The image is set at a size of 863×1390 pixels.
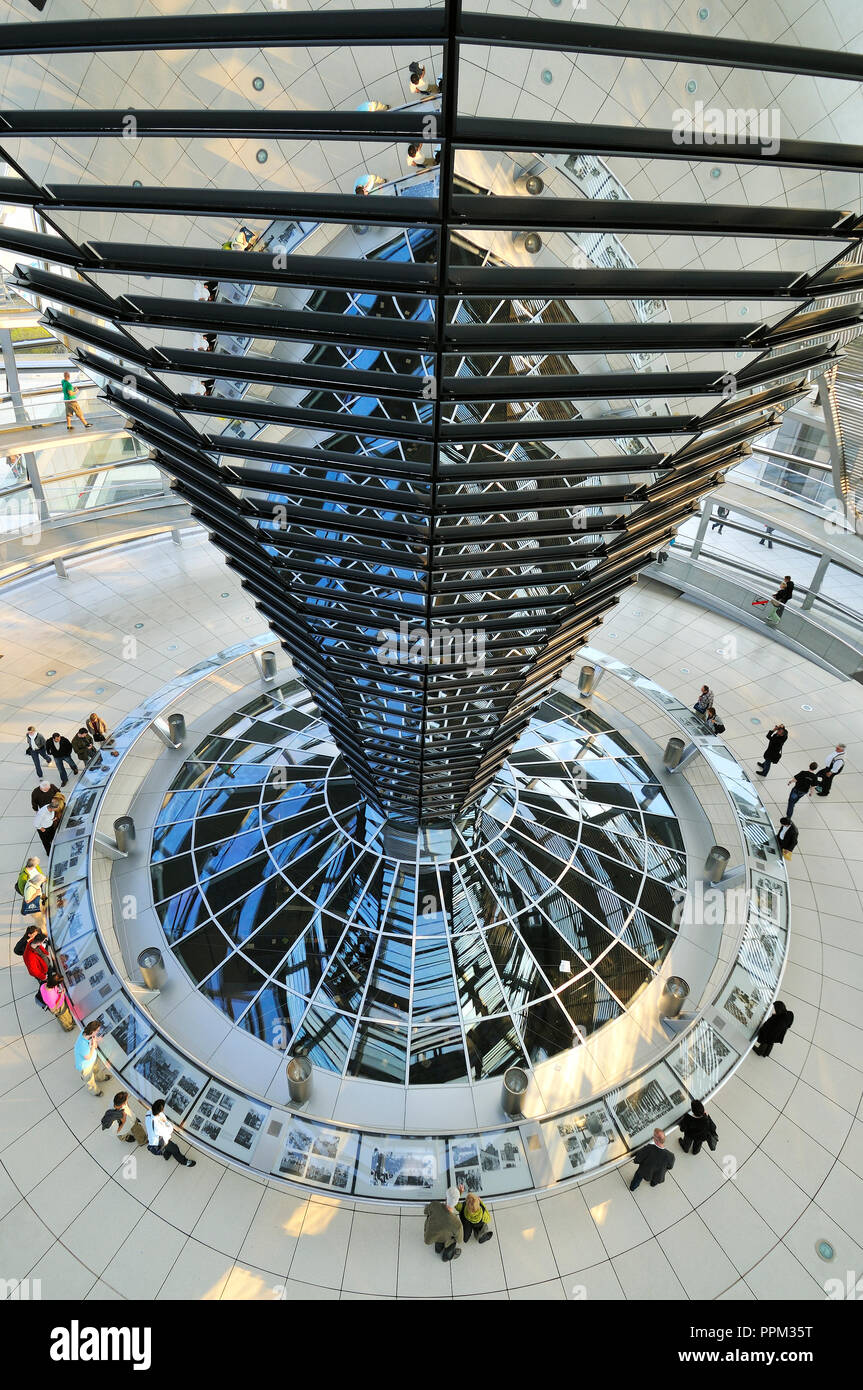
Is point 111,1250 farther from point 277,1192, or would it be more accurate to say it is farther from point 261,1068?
point 261,1068

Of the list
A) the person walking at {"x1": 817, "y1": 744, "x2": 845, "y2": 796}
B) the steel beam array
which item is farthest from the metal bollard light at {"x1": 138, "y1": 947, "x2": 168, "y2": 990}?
the person walking at {"x1": 817, "y1": 744, "x2": 845, "y2": 796}

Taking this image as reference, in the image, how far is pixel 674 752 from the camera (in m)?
15.0

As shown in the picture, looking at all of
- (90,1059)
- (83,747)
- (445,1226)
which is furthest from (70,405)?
(445,1226)

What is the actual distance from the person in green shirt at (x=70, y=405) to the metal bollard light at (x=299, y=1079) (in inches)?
612

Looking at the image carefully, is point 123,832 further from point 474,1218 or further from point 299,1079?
point 474,1218

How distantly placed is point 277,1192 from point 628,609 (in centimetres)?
1607

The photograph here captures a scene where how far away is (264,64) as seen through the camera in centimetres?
547

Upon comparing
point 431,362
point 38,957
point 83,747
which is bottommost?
point 38,957

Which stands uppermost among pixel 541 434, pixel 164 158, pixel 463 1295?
pixel 164 158

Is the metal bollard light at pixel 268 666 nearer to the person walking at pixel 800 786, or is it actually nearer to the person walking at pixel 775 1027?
the person walking at pixel 800 786

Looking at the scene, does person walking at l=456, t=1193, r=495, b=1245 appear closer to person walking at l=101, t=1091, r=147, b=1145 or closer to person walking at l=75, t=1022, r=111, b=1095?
person walking at l=101, t=1091, r=147, b=1145

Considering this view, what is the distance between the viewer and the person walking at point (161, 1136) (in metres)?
8.93

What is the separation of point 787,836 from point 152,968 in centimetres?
1031


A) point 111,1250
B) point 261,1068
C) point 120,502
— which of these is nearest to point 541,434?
point 261,1068
